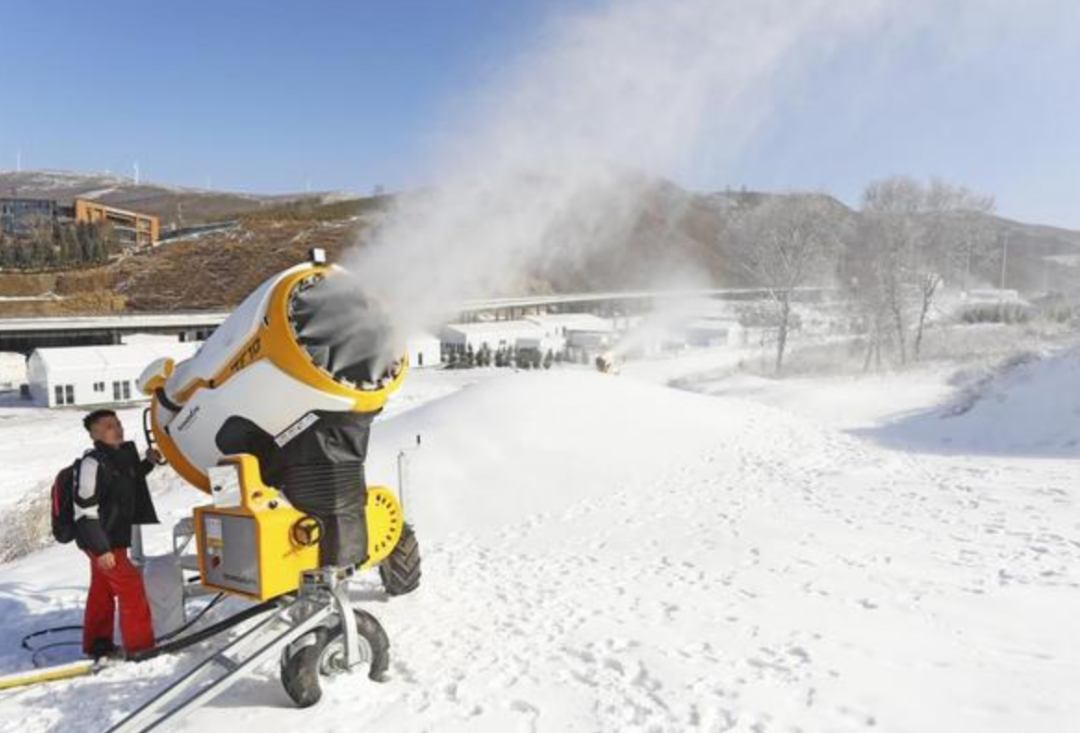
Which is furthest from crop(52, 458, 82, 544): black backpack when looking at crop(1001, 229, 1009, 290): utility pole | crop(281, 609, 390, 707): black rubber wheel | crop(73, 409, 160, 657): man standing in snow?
crop(1001, 229, 1009, 290): utility pole

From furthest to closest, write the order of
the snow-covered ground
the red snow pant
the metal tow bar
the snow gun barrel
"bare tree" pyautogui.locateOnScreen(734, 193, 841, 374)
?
"bare tree" pyautogui.locateOnScreen(734, 193, 841, 374) → the red snow pant → the snow gun barrel → the snow-covered ground → the metal tow bar

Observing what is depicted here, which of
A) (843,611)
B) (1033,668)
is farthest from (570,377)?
(1033,668)

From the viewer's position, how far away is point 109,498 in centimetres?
539

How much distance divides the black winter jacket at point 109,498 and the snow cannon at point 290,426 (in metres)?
0.61

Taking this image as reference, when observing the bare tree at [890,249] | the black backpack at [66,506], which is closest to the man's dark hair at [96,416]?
the black backpack at [66,506]

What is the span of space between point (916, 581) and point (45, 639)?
768 cm

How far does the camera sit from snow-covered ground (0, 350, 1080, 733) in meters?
4.73

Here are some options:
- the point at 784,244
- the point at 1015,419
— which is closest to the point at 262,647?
the point at 1015,419

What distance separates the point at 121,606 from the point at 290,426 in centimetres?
198

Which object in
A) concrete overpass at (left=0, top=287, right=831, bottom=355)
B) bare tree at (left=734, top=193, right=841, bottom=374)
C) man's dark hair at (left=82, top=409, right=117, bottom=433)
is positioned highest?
bare tree at (left=734, top=193, right=841, bottom=374)

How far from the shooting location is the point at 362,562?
5.24 metres

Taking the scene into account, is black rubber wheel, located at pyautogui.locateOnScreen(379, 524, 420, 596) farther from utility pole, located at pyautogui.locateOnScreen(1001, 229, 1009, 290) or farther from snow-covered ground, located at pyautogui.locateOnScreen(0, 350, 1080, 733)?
utility pole, located at pyautogui.locateOnScreen(1001, 229, 1009, 290)

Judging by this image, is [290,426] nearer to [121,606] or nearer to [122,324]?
[121,606]

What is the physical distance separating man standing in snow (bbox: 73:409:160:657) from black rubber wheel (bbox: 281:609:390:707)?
1.38 meters
